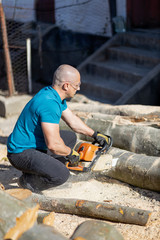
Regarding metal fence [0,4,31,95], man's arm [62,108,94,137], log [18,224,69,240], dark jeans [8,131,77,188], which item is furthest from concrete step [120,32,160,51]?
log [18,224,69,240]

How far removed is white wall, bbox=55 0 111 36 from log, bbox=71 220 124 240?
7.48m

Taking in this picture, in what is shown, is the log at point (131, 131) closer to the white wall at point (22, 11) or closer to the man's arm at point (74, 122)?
the man's arm at point (74, 122)

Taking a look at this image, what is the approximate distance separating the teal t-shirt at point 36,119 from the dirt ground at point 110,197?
0.72 meters

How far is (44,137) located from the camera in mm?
3535

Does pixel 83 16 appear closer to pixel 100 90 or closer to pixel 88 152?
pixel 100 90

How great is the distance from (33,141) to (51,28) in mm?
7348

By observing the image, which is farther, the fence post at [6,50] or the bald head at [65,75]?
the fence post at [6,50]

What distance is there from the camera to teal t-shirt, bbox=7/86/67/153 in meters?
3.53

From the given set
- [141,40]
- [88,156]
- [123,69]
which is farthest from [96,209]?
[141,40]

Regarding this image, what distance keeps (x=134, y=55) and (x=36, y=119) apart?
523 cm

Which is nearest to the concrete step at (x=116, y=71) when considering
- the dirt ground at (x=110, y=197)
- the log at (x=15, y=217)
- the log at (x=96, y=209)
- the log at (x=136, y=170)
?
the log at (x=136, y=170)

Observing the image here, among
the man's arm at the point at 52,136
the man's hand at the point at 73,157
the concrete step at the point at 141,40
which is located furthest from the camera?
the concrete step at the point at 141,40

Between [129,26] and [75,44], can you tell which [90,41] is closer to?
[75,44]

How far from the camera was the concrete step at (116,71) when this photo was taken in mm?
7777
